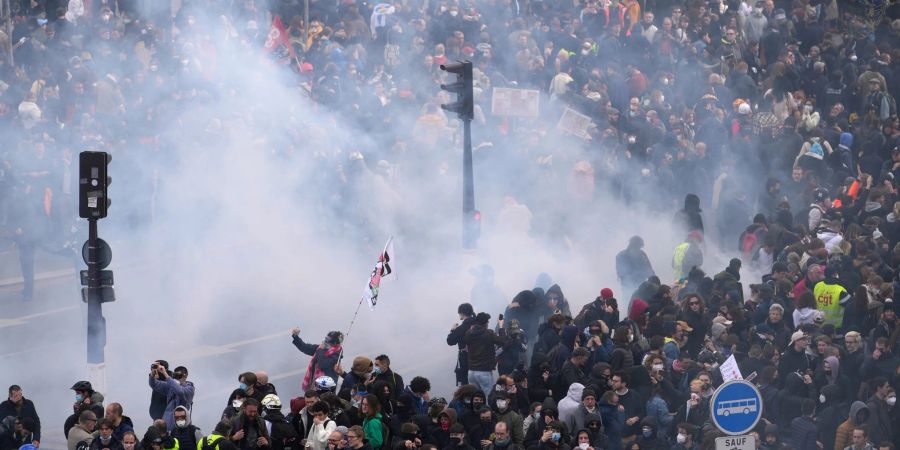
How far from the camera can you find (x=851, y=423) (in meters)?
12.4

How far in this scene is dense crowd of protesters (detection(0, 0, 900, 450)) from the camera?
1245 centimetres

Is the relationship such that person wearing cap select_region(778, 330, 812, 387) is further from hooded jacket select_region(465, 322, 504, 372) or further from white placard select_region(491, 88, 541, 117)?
white placard select_region(491, 88, 541, 117)

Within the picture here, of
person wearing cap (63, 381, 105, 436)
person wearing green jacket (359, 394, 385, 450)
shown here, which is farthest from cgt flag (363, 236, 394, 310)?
person wearing cap (63, 381, 105, 436)

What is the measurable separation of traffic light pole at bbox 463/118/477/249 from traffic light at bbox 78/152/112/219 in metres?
5.27

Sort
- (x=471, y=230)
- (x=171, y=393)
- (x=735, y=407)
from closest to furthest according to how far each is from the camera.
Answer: (x=735, y=407), (x=171, y=393), (x=471, y=230)

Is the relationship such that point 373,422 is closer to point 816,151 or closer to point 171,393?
point 171,393

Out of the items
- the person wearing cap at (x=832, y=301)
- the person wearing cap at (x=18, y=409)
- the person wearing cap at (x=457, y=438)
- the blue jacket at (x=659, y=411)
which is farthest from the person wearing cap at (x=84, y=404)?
the person wearing cap at (x=832, y=301)

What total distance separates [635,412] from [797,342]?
176 centimetres

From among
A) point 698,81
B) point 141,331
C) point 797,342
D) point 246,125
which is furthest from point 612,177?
point 797,342

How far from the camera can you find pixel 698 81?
24.3 metres

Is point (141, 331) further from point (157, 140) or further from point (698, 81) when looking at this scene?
point (698, 81)

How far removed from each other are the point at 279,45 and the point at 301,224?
3791 mm

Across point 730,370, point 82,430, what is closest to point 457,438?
point 730,370

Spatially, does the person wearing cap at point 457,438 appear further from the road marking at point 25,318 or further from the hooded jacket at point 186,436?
the road marking at point 25,318
